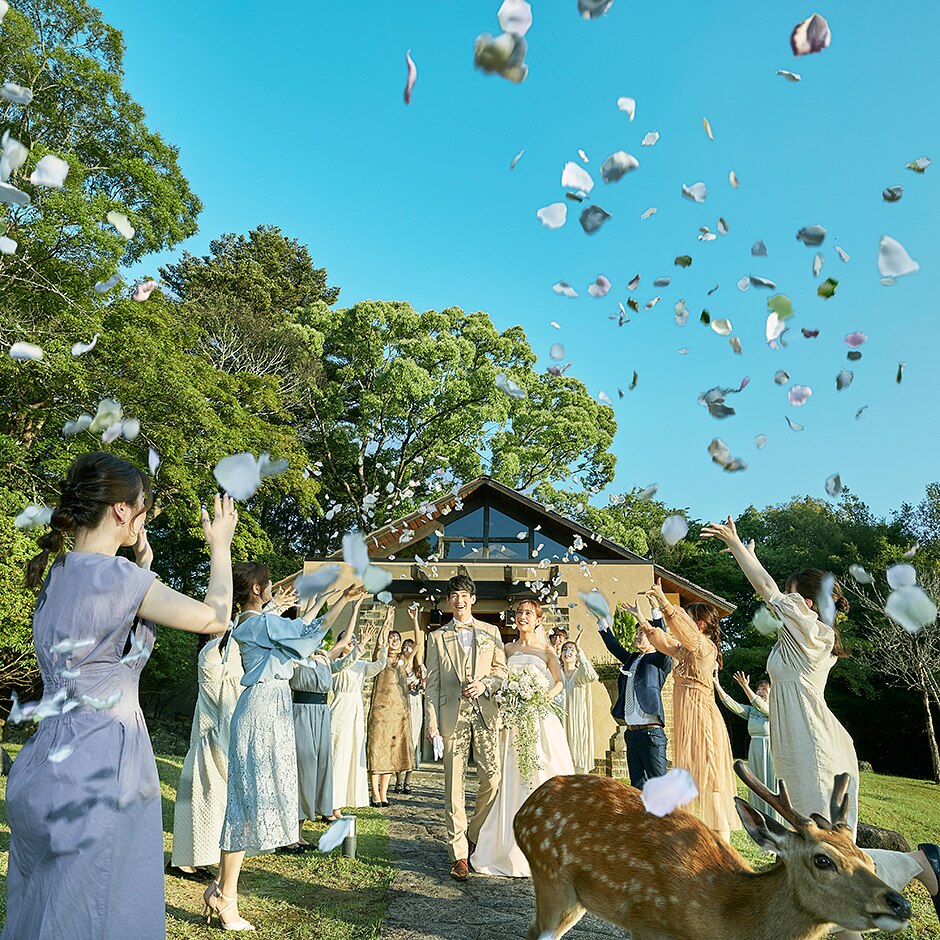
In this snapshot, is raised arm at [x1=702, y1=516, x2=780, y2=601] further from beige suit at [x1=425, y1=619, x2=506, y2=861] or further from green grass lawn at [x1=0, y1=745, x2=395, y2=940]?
green grass lawn at [x1=0, y1=745, x2=395, y2=940]

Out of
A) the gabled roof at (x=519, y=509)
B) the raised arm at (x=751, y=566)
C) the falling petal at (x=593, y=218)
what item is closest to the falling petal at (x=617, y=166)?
the falling petal at (x=593, y=218)

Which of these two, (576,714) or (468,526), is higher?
(468,526)

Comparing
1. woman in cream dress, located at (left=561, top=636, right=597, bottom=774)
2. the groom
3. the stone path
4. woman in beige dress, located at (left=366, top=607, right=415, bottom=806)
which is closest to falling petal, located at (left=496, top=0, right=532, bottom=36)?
the groom

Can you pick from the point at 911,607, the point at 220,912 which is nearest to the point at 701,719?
the point at 911,607

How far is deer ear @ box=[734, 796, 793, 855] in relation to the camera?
306cm

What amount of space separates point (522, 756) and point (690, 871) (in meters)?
3.29

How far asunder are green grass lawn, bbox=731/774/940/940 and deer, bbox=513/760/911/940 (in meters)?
2.23

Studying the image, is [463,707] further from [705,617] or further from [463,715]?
[705,617]

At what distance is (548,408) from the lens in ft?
93.1

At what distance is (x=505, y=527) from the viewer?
22094mm

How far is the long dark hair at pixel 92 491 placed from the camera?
2949mm

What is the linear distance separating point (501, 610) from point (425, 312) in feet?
40.4

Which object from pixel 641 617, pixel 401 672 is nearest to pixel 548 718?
pixel 641 617

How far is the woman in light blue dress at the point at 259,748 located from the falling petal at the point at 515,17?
3.50 metres
